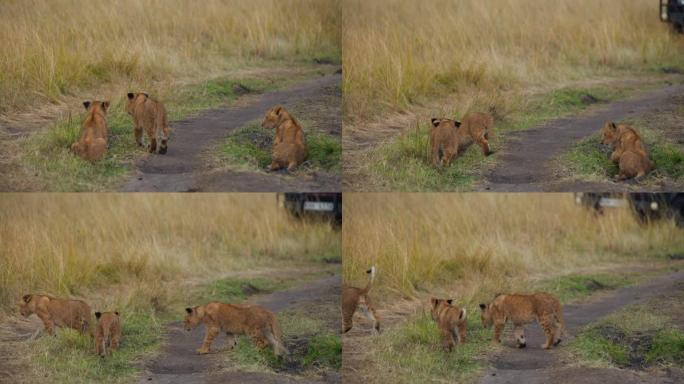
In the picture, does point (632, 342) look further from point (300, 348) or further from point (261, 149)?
point (261, 149)

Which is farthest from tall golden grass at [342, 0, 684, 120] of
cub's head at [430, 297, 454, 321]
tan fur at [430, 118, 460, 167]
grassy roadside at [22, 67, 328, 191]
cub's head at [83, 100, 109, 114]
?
cub's head at [83, 100, 109, 114]

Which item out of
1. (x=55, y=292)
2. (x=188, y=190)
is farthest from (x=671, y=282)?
(x=55, y=292)

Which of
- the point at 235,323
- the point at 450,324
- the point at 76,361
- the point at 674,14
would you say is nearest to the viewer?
the point at 76,361

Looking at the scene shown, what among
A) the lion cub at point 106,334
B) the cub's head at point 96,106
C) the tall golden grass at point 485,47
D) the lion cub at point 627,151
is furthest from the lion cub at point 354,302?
the cub's head at point 96,106

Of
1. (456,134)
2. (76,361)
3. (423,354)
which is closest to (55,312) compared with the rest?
(76,361)

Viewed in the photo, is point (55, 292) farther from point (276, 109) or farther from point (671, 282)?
point (671, 282)

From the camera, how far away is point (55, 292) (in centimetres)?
923

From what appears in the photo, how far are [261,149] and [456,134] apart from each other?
1.30 meters

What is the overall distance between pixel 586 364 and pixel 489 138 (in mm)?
1633

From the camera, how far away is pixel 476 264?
945 centimetres

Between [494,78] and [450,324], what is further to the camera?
[494,78]

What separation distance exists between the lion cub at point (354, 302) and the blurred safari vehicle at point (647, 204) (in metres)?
1.52

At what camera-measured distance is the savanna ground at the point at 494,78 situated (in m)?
9.32

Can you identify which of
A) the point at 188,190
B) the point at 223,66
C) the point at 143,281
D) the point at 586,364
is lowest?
the point at 586,364
